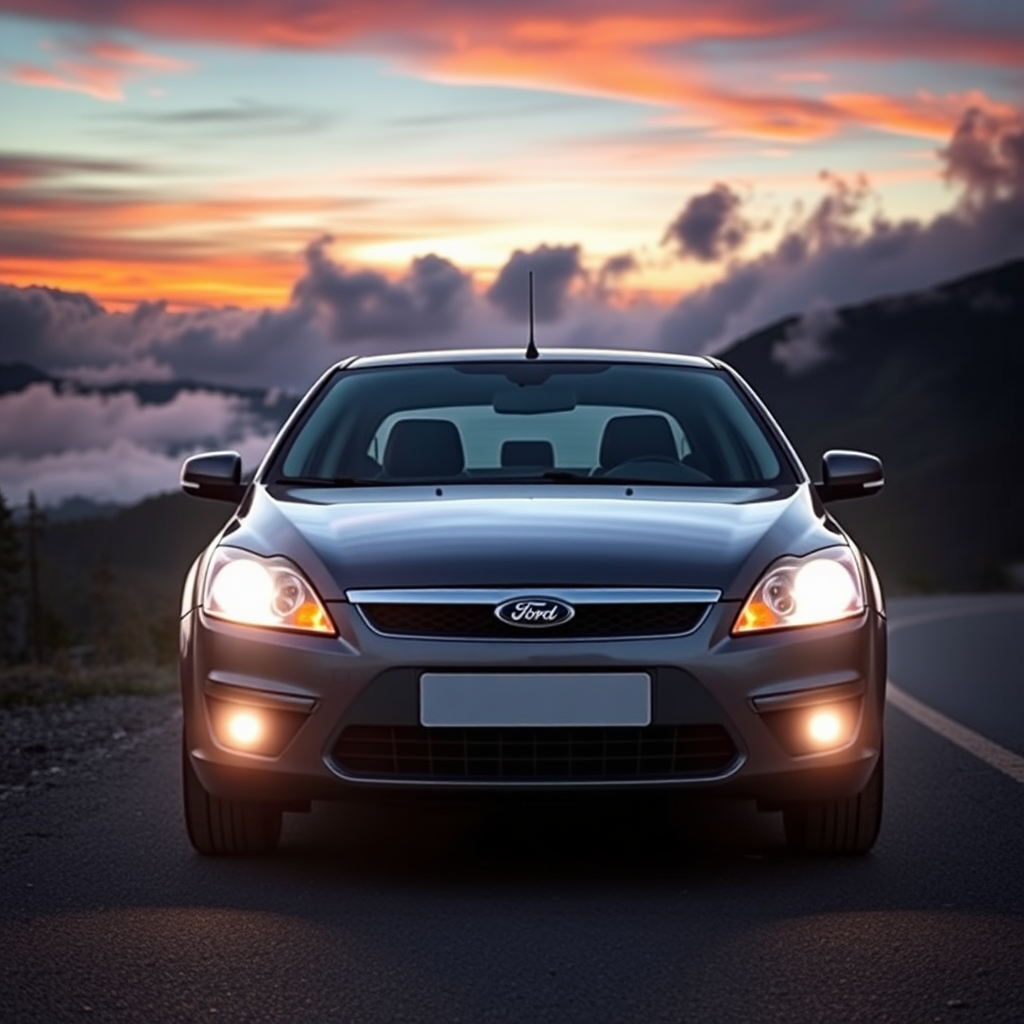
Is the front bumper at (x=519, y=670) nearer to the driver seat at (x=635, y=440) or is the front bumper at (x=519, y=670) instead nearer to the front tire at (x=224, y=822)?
the front tire at (x=224, y=822)

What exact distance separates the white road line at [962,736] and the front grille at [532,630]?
9.72ft

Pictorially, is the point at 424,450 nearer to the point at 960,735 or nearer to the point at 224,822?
the point at 224,822

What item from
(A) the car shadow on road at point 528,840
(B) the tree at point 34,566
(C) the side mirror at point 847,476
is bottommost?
(B) the tree at point 34,566

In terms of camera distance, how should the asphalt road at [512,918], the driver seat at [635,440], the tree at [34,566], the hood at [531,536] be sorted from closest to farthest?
the asphalt road at [512,918] → the hood at [531,536] → the driver seat at [635,440] → the tree at [34,566]

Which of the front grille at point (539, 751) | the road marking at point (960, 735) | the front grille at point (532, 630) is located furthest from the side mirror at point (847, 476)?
the road marking at point (960, 735)

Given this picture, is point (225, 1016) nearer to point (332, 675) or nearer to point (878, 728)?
point (332, 675)

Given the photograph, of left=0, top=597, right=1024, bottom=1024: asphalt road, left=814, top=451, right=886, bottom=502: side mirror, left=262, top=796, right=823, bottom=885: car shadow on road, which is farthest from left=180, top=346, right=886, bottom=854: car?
left=814, top=451, right=886, bottom=502: side mirror

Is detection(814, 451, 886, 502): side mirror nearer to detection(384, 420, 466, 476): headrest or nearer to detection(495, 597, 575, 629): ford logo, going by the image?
detection(384, 420, 466, 476): headrest

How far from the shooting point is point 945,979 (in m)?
4.11

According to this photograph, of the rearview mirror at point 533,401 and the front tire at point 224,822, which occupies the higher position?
the rearview mirror at point 533,401

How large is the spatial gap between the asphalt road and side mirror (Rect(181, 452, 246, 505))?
115 centimetres

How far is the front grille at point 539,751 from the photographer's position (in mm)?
5109

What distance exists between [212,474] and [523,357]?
4.58 feet

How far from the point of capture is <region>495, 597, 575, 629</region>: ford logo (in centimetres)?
510
